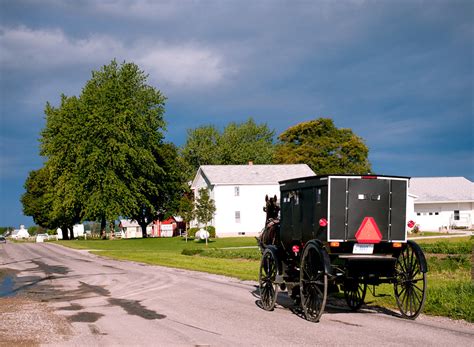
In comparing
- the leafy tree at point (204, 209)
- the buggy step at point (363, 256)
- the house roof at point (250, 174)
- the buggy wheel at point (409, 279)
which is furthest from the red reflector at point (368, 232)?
the house roof at point (250, 174)

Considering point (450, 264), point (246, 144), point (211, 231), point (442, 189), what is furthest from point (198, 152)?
point (450, 264)

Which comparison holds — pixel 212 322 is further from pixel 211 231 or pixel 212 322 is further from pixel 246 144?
pixel 246 144

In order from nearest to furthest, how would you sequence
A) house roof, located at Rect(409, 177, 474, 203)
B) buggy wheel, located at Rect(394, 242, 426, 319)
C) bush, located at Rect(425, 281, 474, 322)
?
buggy wheel, located at Rect(394, 242, 426, 319) < bush, located at Rect(425, 281, 474, 322) < house roof, located at Rect(409, 177, 474, 203)

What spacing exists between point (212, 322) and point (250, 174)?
57768mm

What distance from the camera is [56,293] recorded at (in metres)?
16.9

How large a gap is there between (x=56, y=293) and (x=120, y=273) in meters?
6.72

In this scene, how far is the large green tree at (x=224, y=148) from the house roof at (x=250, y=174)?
25.6m

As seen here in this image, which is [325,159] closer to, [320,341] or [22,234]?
[320,341]

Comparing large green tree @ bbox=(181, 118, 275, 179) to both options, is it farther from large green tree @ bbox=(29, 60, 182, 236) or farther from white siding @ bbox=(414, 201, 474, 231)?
white siding @ bbox=(414, 201, 474, 231)

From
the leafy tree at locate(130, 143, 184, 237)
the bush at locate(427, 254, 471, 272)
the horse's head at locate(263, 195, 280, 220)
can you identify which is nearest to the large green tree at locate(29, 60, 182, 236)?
the leafy tree at locate(130, 143, 184, 237)

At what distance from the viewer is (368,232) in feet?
34.8

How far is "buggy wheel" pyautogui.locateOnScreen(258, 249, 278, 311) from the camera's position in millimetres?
12225

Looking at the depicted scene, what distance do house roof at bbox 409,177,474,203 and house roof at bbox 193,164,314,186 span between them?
13.6 meters

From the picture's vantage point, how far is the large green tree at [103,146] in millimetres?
65438
